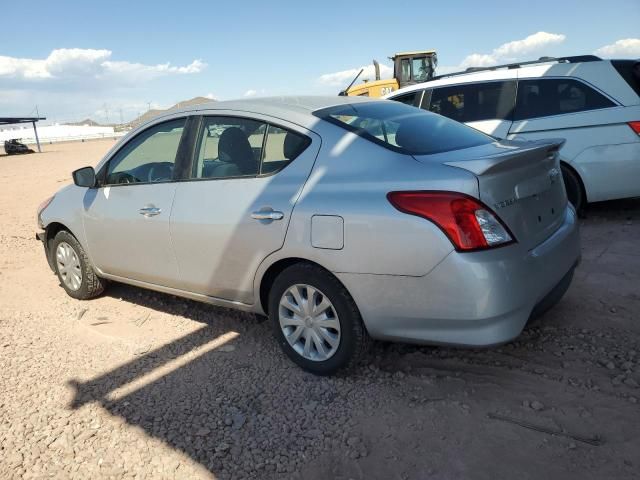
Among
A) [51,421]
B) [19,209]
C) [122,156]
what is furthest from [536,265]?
[19,209]

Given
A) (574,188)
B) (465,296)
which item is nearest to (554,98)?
(574,188)

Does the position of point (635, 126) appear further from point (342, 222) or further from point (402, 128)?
point (342, 222)

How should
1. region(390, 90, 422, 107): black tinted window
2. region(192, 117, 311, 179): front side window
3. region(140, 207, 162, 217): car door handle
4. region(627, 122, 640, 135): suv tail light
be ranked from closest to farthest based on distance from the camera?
region(192, 117, 311, 179): front side window < region(140, 207, 162, 217): car door handle < region(627, 122, 640, 135): suv tail light < region(390, 90, 422, 107): black tinted window

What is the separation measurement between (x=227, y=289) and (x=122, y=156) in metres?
1.56

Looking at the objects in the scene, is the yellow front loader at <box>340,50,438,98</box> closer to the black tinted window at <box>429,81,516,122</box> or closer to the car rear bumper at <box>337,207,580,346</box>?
the black tinted window at <box>429,81,516,122</box>

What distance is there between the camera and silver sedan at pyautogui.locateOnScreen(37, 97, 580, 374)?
2.50 metres

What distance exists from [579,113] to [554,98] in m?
0.36

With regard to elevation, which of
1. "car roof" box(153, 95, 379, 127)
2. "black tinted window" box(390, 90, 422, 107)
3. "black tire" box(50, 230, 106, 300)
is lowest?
"black tire" box(50, 230, 106, 300)

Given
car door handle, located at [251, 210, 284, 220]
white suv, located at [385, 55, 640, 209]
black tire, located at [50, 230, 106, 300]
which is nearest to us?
car door handle, located at [251, 210, 284, 220]

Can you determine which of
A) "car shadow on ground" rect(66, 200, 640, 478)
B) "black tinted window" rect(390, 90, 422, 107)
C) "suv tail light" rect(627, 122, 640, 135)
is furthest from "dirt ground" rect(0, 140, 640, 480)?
"black tinted window" rect(390, 90, 422, 107)

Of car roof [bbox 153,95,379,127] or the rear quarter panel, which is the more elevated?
car roof [bbox 153,95,379,127]

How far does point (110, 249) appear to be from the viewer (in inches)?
166

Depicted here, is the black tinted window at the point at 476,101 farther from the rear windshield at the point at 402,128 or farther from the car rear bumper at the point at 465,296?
the car rear bumper at the point at 465,296

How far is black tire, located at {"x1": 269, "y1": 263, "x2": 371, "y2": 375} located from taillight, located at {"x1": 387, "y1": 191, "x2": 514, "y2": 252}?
2.14 feet
